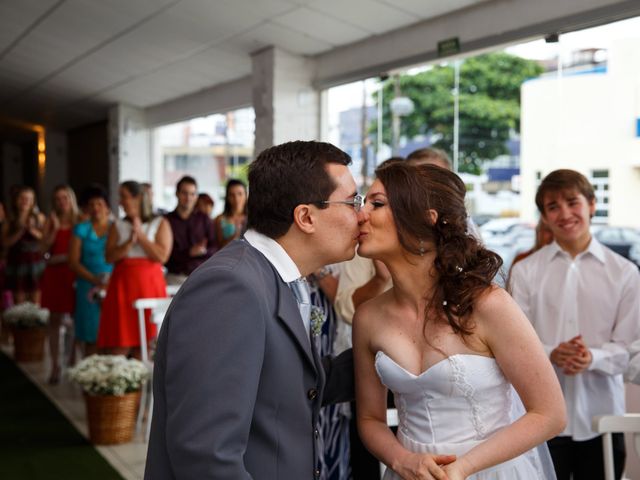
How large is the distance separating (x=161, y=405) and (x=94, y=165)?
49.1ft

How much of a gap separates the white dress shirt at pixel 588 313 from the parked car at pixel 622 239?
277 centimetres

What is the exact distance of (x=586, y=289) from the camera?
8.50ft

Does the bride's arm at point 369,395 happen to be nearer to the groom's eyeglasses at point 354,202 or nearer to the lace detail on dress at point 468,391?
the lace detail on dress at point 468,391

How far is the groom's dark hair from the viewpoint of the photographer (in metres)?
1.58

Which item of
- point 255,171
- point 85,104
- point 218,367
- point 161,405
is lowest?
point 161,405

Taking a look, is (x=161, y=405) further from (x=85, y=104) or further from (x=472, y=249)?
(x=85, y=104)

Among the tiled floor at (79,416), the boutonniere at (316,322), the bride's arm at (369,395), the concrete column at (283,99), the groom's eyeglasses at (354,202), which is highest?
the concrete column at (283,99)

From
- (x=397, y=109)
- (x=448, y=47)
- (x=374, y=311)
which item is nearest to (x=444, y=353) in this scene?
(x=374, y=311)

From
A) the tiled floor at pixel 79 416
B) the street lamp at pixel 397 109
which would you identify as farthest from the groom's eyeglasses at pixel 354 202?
the street lamp at pixel 397 109

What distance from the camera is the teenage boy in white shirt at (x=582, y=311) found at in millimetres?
2549

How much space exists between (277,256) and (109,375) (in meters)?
3.20

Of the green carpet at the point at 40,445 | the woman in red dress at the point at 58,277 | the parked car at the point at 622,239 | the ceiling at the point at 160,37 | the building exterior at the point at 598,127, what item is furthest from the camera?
the ceiling at the point at 160,37

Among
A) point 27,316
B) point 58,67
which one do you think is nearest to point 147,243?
point 27,316

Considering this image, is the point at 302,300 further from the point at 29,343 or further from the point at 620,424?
the point at 29,343
